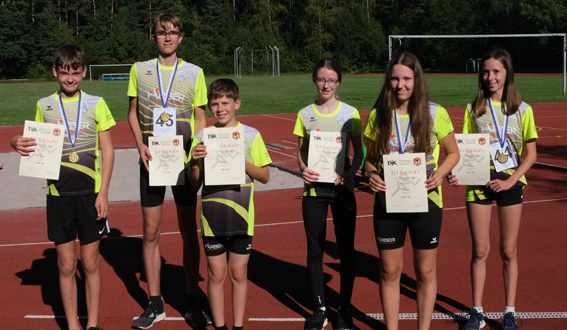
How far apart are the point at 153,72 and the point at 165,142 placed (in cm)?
62

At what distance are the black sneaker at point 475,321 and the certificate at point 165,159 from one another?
2.44 meters

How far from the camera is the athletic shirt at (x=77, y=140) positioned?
5.17m

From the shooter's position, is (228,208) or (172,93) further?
(172,93)

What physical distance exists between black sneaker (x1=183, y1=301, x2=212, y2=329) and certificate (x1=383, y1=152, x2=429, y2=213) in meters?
1.94

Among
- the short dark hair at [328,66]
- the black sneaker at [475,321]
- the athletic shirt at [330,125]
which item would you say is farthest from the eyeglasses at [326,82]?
the black sneaker at [475,321]

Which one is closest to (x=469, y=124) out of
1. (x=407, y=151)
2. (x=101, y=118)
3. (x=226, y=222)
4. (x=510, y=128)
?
(x=510, y=128)

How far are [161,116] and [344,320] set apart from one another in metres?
2.10

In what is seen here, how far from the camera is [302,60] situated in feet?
267

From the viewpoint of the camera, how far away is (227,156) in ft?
16.2

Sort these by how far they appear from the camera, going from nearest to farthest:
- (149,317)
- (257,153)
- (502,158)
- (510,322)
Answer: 1. (257,153)
2. (510,322)
3. (502,158)
4. (149,317)

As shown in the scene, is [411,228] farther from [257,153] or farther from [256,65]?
[256,65]

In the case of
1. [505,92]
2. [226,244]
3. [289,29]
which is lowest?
[226,244]

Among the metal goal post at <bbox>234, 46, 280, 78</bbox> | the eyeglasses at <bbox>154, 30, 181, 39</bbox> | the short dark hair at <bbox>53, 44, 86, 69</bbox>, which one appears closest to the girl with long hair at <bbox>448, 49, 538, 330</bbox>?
the eyeglasses at <bbox>154, 30, 181, 39</bbox>

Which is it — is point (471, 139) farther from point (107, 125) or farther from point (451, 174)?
point (107, 125)
